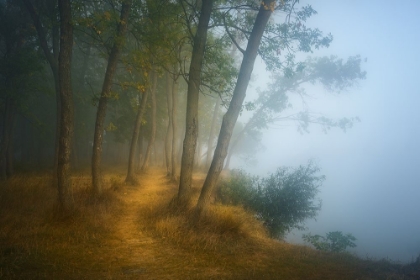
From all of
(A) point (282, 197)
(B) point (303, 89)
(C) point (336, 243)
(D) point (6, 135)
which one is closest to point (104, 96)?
(A) point (282, 197)

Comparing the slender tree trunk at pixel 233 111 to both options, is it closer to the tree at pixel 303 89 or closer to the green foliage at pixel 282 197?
the green foliage at pixel 282 197

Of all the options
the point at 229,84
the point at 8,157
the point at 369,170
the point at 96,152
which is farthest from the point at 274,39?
the point at 369,170

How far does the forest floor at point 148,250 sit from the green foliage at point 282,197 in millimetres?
4047

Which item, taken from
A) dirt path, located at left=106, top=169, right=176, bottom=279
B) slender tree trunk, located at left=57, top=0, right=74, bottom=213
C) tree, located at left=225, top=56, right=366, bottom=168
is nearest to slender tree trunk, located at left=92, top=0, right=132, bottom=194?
dirt path, located at left=106, top=169, right=176, bottom=279

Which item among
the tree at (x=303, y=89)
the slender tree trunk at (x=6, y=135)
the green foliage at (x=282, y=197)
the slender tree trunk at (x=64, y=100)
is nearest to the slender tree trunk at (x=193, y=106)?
the slender tree trunk at (x=64, y=100)

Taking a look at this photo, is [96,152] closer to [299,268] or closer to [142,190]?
[142,190]

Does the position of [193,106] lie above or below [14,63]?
below

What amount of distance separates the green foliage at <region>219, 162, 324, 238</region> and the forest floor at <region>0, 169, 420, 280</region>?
4.05m

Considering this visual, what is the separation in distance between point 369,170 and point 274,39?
342 ft

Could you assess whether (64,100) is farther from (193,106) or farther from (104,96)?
(193,106)

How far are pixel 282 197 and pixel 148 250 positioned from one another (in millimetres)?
7077

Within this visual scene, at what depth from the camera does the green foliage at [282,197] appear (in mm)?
10719

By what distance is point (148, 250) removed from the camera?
18.6 feet

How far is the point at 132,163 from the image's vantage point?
48.5ft
